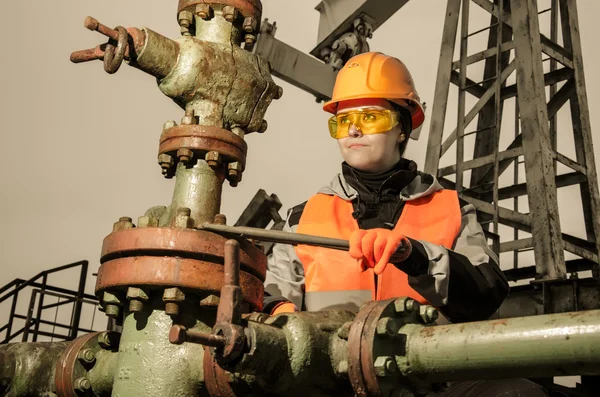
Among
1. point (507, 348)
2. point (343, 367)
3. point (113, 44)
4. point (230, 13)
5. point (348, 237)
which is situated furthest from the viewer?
point (348, 237)

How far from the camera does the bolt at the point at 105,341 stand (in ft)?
5.90

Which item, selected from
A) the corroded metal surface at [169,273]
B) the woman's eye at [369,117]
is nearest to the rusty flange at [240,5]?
the woman's eye at [369,117]

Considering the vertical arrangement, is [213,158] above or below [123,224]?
above

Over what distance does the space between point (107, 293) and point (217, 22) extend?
29.8 inches

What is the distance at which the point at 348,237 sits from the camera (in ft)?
7.23

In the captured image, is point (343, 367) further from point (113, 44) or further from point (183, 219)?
point (113, 44)

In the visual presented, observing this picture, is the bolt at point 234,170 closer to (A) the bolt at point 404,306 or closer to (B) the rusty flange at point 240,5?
(B) the rusty flange at point 240,5

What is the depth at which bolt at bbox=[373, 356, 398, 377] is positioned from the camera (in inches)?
48.1

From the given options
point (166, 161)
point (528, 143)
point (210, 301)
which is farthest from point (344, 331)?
point (528, 143)

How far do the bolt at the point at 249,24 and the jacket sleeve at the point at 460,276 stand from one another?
Result: 0.71 meters

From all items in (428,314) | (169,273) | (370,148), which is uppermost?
(370,148)

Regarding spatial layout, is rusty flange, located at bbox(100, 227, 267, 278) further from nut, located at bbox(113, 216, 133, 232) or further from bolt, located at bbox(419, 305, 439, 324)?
bolt, located at bbox(419, 305, 439, 324)

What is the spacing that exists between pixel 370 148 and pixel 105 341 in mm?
961

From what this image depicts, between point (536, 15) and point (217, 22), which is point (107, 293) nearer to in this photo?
point (217, 22)
